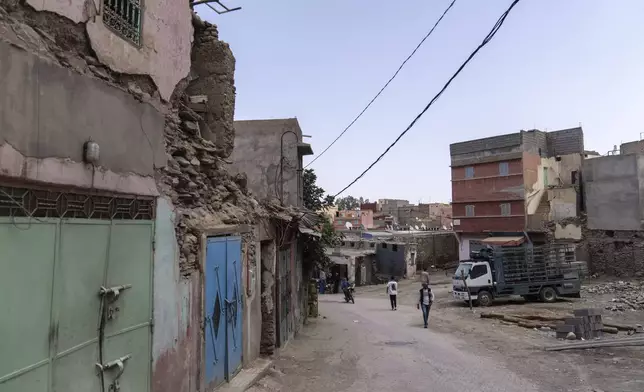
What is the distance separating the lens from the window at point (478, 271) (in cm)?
2297

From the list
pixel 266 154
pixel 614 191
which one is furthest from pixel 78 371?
pixel 614 191

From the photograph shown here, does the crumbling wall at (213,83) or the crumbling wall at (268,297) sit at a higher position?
the crumbling wall at (213,83)

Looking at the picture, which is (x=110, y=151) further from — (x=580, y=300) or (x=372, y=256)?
(x=372, y=256)

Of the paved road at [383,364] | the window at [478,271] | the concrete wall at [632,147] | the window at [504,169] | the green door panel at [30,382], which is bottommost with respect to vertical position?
the paved road at [383,364]

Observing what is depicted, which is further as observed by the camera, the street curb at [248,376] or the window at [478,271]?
the window at [478,271]

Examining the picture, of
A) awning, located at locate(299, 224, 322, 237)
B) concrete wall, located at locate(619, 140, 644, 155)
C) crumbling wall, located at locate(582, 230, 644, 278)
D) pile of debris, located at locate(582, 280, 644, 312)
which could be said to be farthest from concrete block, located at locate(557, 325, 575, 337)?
concrete wall, located at locate(619, 140, 644, 155)

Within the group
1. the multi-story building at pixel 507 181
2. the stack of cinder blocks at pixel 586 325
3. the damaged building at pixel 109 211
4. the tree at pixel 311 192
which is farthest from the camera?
the multi-story building at pixel 507 181

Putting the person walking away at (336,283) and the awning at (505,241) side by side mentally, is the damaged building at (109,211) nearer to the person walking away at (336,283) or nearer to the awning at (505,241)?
the person walking away at (336,283)

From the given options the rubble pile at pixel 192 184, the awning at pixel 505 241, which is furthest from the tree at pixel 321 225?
the awning at pixel 505 241

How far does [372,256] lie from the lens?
43562 millimetres

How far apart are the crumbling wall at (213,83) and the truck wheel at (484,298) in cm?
1743

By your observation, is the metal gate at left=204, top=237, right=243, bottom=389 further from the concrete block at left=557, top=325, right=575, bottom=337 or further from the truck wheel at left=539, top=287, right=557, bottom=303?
the truck wheel at left=539, top=287, right=557, bottom=303

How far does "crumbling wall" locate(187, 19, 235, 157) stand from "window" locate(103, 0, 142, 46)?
3.57 metres

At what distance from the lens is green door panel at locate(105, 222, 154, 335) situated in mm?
4961
